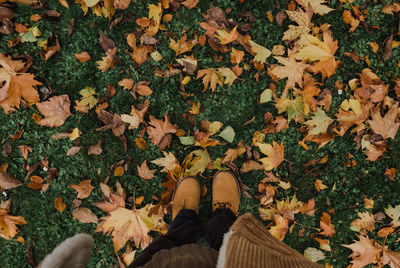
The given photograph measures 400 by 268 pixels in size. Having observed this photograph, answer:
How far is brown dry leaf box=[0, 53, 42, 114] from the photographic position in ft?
6.66

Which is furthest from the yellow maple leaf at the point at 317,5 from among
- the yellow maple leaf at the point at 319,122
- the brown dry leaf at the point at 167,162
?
the brown dry leaf at the point at 167,162

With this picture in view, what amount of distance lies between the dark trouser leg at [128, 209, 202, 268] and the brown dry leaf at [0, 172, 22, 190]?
Result: 136cm

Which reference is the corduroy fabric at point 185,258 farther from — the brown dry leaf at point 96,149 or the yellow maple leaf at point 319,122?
the yellow maple leaf at point 319,122

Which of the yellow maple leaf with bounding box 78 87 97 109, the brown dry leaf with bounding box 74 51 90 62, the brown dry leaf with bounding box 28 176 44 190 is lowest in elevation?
the brown dry leaf with bounding box 28 176 44 190

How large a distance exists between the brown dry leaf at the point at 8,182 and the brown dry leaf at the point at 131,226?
0.79m

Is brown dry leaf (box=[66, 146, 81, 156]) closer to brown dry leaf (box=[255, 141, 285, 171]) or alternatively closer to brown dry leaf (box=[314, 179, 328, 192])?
brown dry leaf (box=[255, 141, 285, 171])

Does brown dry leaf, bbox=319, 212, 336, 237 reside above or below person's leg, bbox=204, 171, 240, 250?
below

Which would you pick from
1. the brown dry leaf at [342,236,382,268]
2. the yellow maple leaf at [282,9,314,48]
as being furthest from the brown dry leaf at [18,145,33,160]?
the brown dry leaf at [342,236,382,268]

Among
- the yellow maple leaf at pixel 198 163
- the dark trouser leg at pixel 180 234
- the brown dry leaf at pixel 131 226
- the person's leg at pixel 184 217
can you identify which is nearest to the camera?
the dark trouser leg at pixel 180 234

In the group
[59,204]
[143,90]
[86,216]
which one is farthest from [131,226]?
[143,90]

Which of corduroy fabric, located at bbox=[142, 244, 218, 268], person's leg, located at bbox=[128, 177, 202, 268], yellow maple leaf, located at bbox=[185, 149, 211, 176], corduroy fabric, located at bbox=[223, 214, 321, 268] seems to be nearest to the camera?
corduroy fabric, located at bbox=[223, 214, 321, 268]

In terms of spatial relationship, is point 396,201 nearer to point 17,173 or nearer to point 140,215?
point 140,215

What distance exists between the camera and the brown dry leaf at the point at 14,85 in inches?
79.9

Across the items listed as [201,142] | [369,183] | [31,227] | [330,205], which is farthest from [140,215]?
[369,183]
